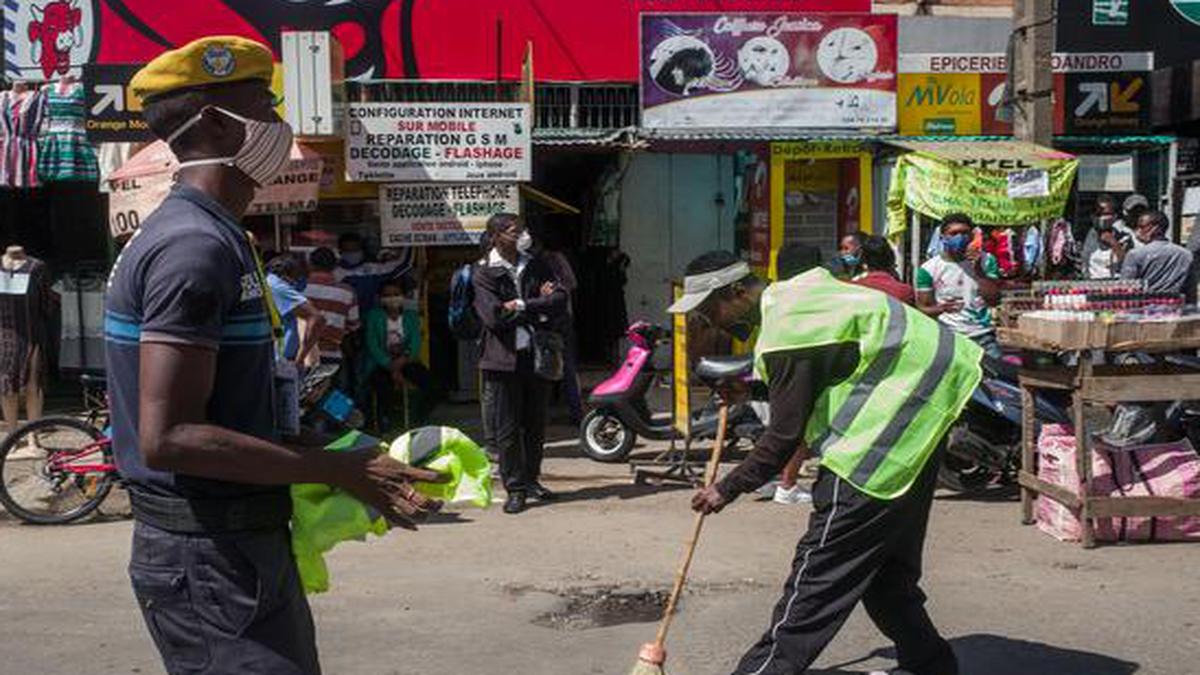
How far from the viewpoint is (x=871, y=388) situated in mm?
3934

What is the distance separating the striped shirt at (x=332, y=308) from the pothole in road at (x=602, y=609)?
4.13 meters

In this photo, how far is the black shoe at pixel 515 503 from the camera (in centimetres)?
797

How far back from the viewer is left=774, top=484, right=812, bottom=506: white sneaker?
317 inches

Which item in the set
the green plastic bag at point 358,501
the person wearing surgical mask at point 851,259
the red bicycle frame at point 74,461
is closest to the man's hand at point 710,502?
the green plastic bag at point 358,501

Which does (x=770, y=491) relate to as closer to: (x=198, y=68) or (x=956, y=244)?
(x=956, y=244)

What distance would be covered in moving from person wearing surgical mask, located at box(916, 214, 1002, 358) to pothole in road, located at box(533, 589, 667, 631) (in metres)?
4.21

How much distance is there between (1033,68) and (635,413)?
428 centimetres

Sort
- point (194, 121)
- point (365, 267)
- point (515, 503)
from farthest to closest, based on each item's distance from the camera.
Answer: point (365, 267)
point (515, 503)
point (194, 121)

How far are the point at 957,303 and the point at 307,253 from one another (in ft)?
17.0

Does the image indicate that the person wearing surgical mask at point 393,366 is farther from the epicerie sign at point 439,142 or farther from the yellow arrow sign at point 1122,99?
the yellow arrow sign at point 1122,99

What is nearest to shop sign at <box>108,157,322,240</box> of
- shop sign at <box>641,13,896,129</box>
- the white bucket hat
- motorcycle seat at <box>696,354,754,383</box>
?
motorcycle seat at <box>696,354,754,383</box>

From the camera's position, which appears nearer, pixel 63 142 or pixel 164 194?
pixel 164 194

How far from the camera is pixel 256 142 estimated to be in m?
2.56

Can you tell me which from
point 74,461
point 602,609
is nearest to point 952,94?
point 602,609
